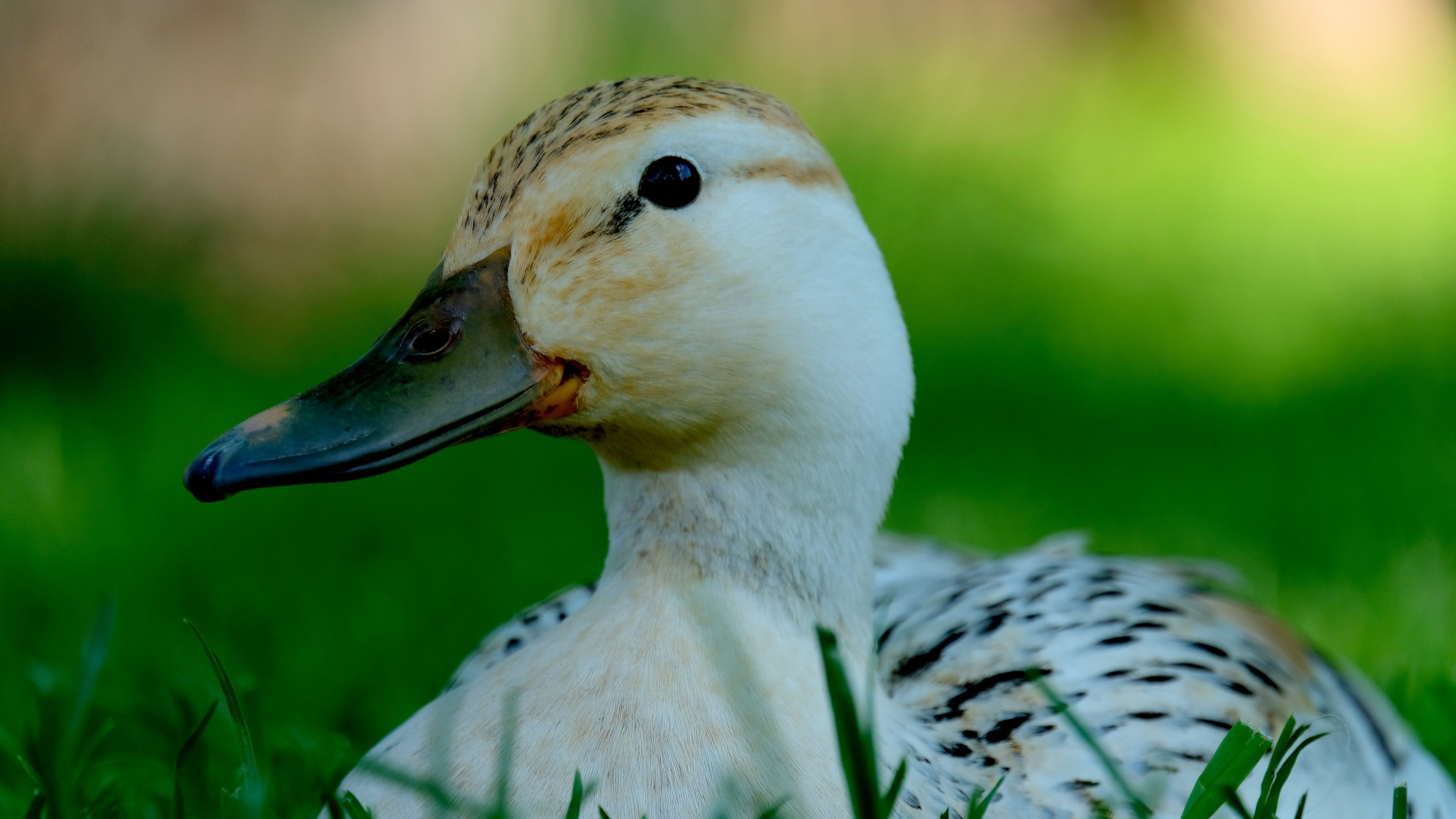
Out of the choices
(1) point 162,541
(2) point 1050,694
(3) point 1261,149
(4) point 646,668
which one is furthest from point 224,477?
(3) point 1261,149

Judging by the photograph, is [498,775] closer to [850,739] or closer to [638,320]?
[850,739]

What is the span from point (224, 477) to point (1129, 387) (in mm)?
4130

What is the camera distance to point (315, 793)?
221 centimetres

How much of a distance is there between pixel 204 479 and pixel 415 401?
26 cm

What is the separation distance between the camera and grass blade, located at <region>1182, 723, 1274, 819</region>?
167cm

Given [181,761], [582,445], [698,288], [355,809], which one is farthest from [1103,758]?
[582,445]

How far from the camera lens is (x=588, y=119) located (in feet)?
6.10

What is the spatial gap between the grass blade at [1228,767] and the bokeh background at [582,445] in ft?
4.06

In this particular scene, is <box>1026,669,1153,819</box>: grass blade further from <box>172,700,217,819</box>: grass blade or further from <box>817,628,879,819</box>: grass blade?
<box>172,700,217,819</box>: grass blade

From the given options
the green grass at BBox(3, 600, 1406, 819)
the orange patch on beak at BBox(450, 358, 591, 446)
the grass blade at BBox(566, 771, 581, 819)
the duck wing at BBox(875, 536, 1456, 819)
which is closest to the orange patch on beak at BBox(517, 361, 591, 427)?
the orange patch on beak at BBox(450, 358, 591, 446)

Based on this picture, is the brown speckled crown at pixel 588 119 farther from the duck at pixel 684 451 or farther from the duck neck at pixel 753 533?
the duck neck at pixel 753 533

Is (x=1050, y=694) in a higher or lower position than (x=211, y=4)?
lower

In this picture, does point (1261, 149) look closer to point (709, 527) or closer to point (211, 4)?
point (211, 4)

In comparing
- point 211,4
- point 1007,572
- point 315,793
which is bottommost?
point 315,793
